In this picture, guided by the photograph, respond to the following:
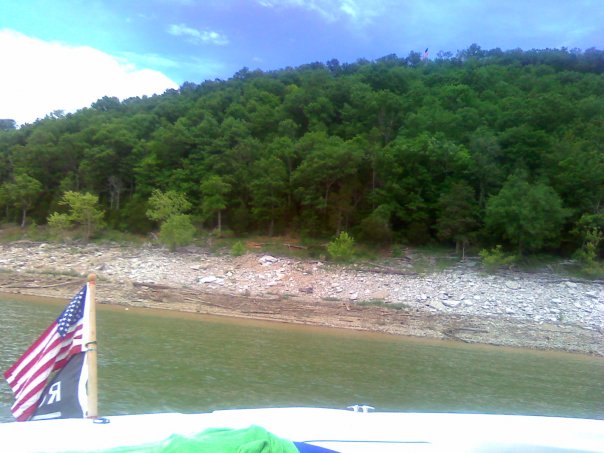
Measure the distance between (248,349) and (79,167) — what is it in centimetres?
5145

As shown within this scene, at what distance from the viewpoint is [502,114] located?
171 feet

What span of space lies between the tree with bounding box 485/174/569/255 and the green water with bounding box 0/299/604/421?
15.1 meters

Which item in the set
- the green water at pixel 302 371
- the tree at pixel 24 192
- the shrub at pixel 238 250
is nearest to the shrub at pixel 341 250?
the shrub at pixel 238 250

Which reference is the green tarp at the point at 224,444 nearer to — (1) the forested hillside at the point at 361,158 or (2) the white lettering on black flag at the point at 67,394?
(2) the white lettering on black flag at the point at 67,394

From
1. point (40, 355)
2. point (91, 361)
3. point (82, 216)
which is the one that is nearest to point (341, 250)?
point (82, 216)

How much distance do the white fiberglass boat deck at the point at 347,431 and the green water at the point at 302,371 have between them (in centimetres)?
606

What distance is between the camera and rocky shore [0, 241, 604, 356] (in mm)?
26453

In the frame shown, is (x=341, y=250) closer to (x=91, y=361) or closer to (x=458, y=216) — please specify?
(x=458, y=216)

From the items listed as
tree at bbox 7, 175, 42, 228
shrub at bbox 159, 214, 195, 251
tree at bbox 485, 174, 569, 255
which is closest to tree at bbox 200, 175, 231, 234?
shrub at bbox 159, 214, 195, 251

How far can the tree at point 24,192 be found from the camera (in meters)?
57.0

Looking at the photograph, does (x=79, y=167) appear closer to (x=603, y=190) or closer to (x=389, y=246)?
(x=389, y=246)

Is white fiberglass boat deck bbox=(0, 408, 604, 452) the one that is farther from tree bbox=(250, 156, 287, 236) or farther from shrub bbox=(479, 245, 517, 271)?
tree bbox=(250, 156, 287, 236)

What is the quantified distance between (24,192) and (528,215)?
4859 cm

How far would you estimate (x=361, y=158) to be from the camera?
4609 centimetres
